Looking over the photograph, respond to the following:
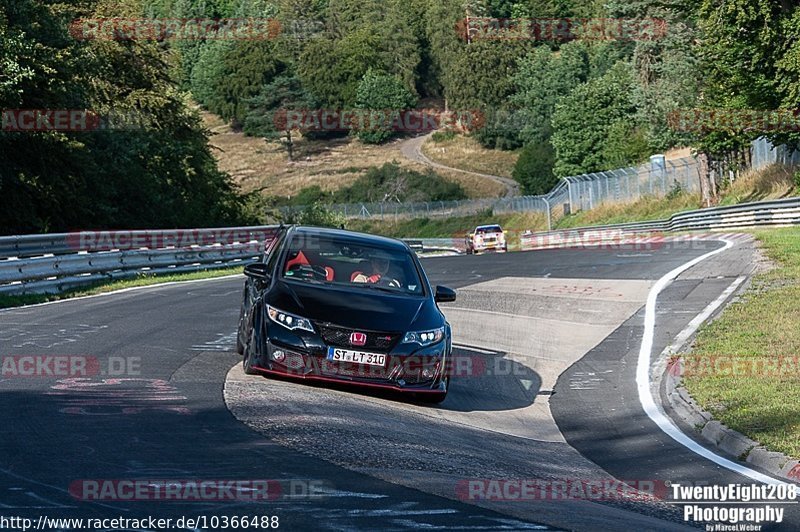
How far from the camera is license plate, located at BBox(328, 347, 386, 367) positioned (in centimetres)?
1105

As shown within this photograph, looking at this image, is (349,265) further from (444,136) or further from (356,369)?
(444,136)

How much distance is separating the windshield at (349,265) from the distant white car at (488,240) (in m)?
38.6

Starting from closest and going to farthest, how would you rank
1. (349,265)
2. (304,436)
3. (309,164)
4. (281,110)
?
(304,436), (349,265), (281,110), (309,164)

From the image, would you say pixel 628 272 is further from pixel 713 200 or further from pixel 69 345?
pixel 713 200

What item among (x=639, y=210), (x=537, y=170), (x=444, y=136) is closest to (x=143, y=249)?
(x=639, y=210)

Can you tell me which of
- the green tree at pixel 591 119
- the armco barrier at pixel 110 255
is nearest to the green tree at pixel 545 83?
the green tree at pixel 591 119

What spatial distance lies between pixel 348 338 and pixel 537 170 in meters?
94.2

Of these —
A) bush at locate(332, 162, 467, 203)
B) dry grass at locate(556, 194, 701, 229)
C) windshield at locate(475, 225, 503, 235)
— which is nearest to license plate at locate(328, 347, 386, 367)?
windshield at locate(475, 225, 503, 235)

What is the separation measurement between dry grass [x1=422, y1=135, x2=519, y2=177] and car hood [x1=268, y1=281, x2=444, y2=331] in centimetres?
10866

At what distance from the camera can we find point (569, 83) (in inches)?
4535

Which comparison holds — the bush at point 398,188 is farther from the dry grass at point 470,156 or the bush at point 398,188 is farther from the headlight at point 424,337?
the headlight at point 424,337

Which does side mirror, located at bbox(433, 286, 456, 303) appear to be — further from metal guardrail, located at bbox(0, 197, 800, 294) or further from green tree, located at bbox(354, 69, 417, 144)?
green tree, located at bbox(354, 69, 417, 144)

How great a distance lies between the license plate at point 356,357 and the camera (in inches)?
435

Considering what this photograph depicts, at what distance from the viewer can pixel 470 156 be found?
413 ft
